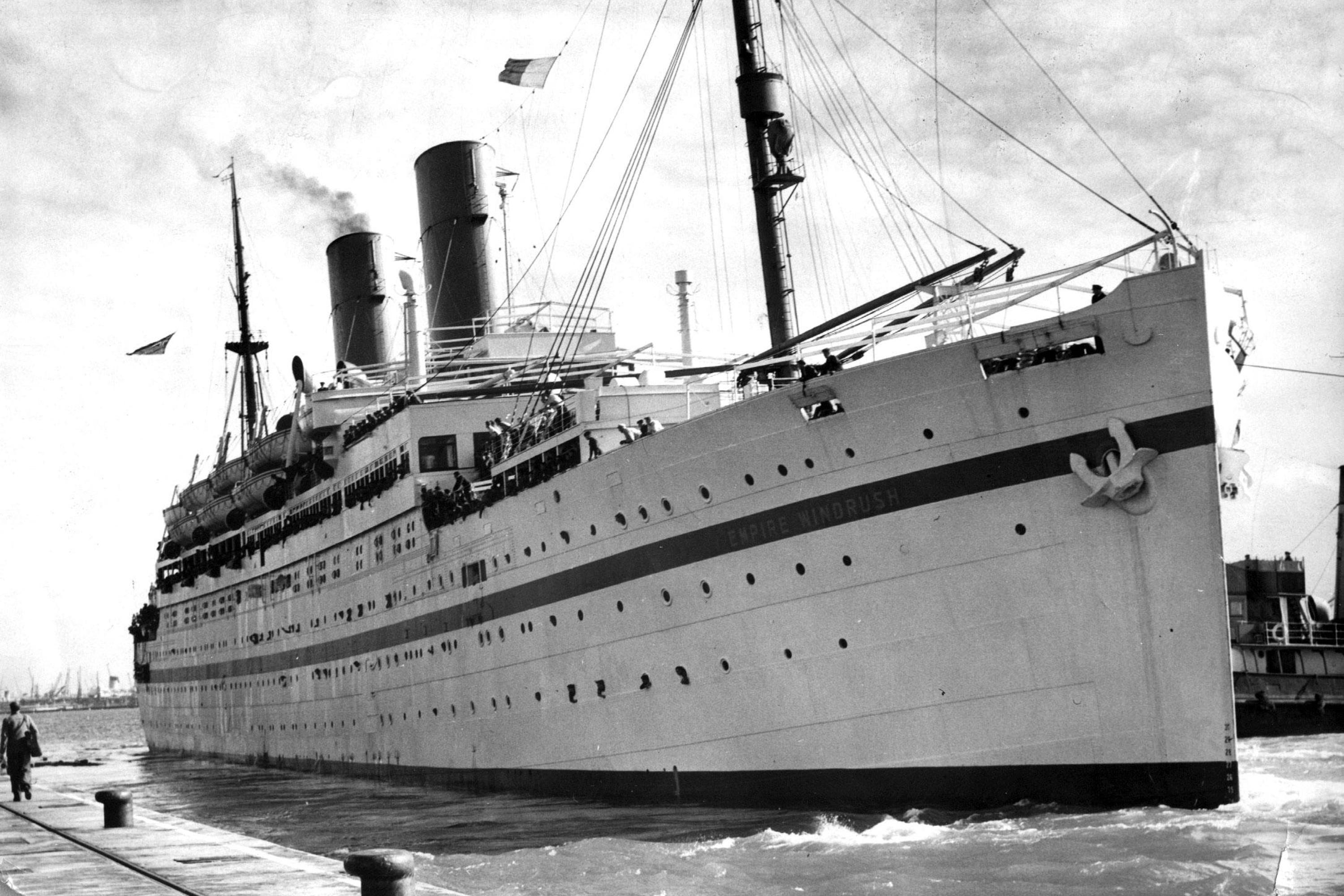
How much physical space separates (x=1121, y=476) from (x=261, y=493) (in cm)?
2412

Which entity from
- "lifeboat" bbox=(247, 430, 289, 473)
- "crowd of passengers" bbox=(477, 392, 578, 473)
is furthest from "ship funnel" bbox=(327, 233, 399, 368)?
"crowd of passengers" bbox=(477, 392, 578, 473)

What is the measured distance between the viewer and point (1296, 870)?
17.0 ft

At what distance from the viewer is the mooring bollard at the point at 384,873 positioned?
771 centimetres

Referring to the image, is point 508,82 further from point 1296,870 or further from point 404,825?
point 1296,870

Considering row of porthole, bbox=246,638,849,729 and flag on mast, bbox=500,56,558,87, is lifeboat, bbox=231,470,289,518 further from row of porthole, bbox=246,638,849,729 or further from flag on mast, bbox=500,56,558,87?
flag on mast, bbox=500,56,558,87

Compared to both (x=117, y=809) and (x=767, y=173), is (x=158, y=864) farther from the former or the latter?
(x=767, y=173)

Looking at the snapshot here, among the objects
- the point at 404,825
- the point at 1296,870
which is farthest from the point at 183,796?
the point at 1296,870

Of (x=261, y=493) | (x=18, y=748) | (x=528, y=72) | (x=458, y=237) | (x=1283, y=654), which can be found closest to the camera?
(x=18, y=748)

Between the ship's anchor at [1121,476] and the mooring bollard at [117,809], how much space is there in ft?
35.4

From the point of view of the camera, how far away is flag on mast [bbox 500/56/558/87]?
22.7m

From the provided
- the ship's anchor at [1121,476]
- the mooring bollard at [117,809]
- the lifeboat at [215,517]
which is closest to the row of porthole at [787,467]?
the ship's anchor at [1121,476]

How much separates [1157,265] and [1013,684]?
15.6ft

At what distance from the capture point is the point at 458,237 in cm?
2938

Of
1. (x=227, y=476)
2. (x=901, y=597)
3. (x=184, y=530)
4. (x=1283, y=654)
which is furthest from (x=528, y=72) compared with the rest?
(x=1283, y=654)
